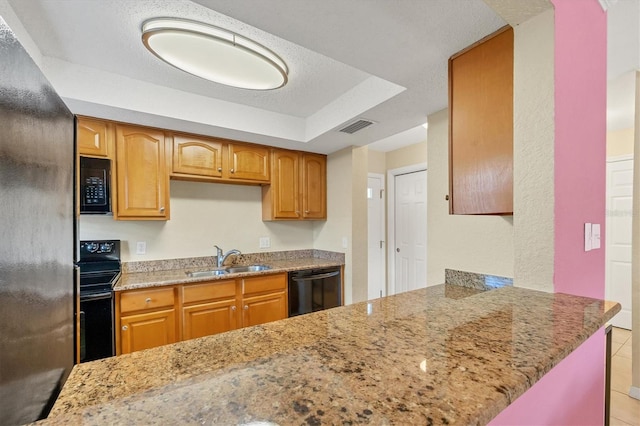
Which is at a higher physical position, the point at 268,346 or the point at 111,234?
the point at 111,234

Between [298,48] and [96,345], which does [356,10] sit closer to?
[298,48]

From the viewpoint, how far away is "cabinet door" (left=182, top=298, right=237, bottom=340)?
232cm

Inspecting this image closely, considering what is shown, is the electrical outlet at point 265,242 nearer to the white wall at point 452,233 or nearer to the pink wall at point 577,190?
the white wall at point 452,233

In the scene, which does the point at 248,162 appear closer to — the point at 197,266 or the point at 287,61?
the point at 197,266

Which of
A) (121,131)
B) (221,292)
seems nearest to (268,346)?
(221,292)

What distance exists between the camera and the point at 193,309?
234 centimetres

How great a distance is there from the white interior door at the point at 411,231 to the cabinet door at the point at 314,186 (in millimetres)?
1207

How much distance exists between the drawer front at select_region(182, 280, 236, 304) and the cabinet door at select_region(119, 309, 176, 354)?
0.52 feet

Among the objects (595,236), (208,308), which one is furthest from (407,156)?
(208,308)

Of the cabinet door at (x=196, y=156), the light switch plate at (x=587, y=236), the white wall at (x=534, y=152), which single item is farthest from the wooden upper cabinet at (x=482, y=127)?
the cabinet door at (x=196, y=156)

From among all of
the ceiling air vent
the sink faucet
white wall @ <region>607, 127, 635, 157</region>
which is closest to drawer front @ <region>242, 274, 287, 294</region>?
the sink faucet

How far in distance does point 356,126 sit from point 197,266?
2.02 m

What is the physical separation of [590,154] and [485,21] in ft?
2.45

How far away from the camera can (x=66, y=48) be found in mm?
1687
